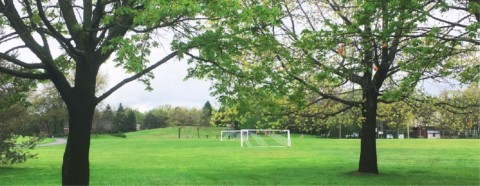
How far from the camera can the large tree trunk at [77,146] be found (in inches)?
426

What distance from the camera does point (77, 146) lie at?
10.9 metres

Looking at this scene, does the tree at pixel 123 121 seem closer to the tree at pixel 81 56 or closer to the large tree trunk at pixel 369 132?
the large tree trunk at pixel 369 132

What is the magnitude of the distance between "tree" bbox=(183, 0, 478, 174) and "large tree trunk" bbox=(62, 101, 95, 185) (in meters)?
2.71

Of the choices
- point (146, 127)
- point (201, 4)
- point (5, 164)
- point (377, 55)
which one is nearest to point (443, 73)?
point (377, 55)

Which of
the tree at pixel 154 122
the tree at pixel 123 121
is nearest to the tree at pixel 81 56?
the tree at pixel 123 121

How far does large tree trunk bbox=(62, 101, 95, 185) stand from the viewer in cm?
1081

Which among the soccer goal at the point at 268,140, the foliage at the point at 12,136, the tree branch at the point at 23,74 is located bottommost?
the soccer goal at the point at 268,140

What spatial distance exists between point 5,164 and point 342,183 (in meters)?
16.4

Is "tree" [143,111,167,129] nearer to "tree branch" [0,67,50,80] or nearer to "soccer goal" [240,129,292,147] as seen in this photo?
"soccer goal" [240,129,292,147]

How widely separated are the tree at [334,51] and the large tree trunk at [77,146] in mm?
2713

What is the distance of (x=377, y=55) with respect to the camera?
16.4m

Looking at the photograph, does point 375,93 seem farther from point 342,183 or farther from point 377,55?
point 342,183

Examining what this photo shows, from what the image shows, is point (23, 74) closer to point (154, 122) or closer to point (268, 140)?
point (268, 140)

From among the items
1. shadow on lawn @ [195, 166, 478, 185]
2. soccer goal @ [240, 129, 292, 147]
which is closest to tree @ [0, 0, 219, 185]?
shadow on lawn @ [195, 166, 478, 185]
